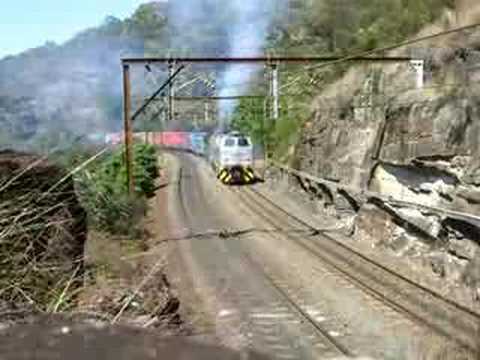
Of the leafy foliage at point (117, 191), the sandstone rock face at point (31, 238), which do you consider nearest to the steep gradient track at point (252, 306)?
the sandstone rock face at point (31, 238)

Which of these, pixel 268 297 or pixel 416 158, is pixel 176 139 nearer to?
pixel 416 158

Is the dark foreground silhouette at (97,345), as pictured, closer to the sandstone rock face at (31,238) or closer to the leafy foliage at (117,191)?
the sandstone rock face at (31,238)

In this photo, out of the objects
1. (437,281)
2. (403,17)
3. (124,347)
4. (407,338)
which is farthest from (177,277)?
(403,17)

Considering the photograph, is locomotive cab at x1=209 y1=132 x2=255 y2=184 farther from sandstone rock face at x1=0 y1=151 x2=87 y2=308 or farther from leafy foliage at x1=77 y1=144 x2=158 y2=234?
sandstone rock face at x1=0 y1=151 x2=87 y2=308

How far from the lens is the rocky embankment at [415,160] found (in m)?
16.9

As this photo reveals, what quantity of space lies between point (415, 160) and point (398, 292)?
6.44m

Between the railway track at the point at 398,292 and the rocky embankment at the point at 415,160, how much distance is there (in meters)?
1.22

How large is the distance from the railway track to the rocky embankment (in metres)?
1.22

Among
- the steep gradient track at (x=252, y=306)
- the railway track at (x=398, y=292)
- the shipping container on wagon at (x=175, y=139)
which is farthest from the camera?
the shipping container on wagon at (x=175, y=139)

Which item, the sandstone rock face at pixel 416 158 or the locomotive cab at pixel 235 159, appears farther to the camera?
the locomotive cab at pixel 235 159

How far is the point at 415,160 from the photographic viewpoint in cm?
1989

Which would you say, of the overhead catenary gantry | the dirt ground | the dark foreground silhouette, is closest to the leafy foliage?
the overhead catenary gantry

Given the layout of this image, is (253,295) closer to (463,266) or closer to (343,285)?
(343,285)

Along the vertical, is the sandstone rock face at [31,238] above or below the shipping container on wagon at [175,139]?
above
